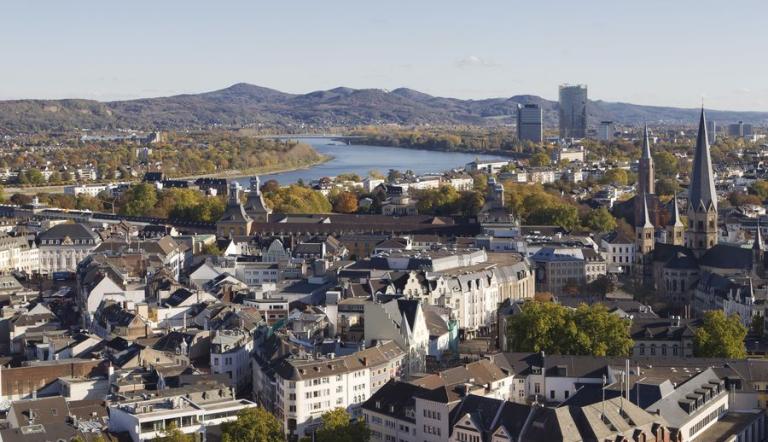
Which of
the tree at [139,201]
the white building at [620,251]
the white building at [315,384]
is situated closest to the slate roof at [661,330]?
the white building at [315,384]

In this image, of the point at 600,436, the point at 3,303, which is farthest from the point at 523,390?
the point at 3,303

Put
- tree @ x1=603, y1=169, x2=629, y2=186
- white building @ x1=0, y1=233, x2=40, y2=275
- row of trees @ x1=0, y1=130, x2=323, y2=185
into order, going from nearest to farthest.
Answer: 1. white building @ x1=0, y1=233, x2=40, y2=275
2. tree @ x1=603, y1=169, x2=629, y2=186
3. row of trees @ x1=0, y1=130, x2=323, y2=185

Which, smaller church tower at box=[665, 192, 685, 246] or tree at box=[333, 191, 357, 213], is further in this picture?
tree at box=[333, 191, 357, 213]

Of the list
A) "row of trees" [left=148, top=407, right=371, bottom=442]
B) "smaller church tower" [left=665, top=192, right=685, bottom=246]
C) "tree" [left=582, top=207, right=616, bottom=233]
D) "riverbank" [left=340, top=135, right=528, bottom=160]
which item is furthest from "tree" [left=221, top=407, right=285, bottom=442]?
"riverbank" [left=340, top=135, right=528, bottom=160]

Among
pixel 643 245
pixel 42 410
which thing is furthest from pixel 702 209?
pixel 42 410

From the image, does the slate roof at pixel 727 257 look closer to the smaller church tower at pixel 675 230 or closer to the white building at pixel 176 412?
the smaller church tower at pixel 675 230

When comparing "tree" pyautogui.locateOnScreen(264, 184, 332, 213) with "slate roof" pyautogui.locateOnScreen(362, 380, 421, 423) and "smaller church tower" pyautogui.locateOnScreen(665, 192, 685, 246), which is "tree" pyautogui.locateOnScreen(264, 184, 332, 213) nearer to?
"smaller church tower" pyautogui.locateOnScreen(665, 192, 685, 246)
